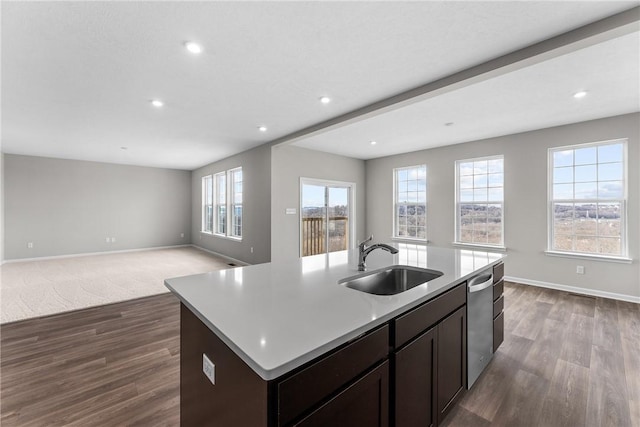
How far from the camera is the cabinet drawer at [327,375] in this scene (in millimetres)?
799

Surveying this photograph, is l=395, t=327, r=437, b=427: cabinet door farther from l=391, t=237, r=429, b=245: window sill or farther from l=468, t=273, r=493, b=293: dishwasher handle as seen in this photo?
l=391, t=237, r=429, b=245: window sill

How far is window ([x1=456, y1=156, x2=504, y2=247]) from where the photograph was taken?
197 inches

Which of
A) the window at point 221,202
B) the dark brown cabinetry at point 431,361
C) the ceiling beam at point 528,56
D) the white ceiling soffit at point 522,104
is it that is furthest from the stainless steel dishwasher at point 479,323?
the window at point 221,202

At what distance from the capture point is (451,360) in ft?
5.33

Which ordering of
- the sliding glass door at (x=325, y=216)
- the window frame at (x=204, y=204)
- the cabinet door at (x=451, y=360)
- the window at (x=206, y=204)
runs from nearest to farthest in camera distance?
the cabinet door at (x=451, y=360) < the sliding glass door at (x=325, y=216) < the window at (x=206, y=204) < the window frame at (x=204, y=204)

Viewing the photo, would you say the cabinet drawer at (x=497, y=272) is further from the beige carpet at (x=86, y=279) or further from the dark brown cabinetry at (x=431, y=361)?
the beige carpet at (x=86, y=279)

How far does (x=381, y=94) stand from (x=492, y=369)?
9.61 feet

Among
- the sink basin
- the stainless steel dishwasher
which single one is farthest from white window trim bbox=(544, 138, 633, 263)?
the sink basin

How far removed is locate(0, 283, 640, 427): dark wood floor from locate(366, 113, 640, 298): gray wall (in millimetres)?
850

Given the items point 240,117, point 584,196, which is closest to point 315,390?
point 240,117

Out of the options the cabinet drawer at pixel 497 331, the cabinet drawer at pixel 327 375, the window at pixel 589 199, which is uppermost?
the window at pixel 589 199

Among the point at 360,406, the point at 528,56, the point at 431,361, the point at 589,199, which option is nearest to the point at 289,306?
the point at 360,406

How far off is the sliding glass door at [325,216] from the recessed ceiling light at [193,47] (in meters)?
3.75

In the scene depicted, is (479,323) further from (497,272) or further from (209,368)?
(209,368)
